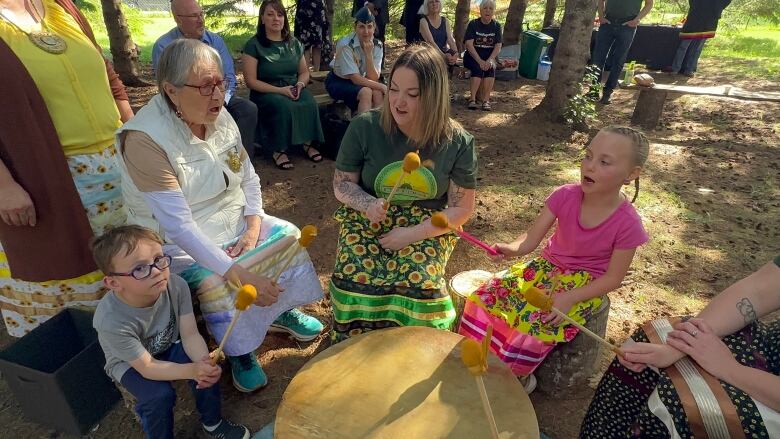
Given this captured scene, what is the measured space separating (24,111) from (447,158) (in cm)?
192

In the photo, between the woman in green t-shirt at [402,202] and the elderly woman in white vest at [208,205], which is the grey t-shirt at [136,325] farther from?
the woman in green t-shirt at [402,202]

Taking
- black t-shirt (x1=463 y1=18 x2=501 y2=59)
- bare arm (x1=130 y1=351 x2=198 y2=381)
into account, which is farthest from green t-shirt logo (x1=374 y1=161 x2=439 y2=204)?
black t-shirt (x1=463 y1=18 x2=501 y2=59)

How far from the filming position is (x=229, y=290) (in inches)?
87.7

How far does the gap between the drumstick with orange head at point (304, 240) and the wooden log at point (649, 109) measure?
604 cm

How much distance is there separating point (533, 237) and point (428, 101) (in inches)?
35.8

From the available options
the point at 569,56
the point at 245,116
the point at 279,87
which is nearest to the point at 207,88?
the point at 245,116

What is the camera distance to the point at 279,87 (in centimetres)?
499

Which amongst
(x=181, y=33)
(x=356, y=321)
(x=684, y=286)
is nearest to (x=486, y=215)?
(x=684, y=286)

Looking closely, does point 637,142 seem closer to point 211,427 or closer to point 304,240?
point 304,240

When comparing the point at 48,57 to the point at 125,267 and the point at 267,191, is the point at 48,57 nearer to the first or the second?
the point at 125,267

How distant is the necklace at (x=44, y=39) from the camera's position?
2.06 meters

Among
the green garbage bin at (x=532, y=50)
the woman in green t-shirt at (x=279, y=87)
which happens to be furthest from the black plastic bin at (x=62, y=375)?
the green garbage bin at (x=532, y=50)

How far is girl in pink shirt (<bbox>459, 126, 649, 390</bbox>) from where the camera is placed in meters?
2.22

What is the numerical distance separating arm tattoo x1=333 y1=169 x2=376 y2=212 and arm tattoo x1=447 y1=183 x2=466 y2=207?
0.43m
